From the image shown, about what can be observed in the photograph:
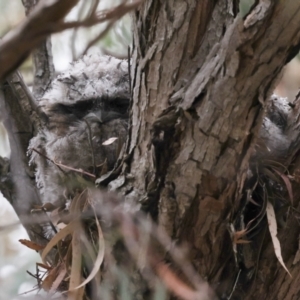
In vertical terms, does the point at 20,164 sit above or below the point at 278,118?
below

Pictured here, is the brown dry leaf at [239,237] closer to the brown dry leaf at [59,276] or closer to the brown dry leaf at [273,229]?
the brown dry leaf at [273,229]

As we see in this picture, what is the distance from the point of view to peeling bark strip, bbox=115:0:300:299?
25.8 inches

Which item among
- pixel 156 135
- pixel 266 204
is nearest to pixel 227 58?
pixel 156 135

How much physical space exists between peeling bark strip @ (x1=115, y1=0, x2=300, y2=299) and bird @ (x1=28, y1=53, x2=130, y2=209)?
9.9 inches

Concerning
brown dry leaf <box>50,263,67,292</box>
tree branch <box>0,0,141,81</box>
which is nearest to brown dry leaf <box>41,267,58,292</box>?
brown dry leaf <box>50,263,67,292</box>

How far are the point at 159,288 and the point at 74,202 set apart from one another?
0.22 metres

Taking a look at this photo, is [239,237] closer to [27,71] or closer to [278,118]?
[278,118]

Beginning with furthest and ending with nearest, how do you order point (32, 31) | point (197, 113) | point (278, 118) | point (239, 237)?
point (278, 118), point (239, 237), point (197, 113), point (32, 31)

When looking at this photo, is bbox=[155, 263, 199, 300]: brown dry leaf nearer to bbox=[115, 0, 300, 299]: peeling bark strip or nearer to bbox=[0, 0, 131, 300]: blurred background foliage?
bbox=[115, 0, 300, 299]: peeling bark strip

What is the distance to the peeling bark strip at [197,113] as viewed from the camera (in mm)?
→ 655

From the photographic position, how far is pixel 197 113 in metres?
0.71

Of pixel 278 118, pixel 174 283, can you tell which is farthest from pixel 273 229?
pixel 278 118

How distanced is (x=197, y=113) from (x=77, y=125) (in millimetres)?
510

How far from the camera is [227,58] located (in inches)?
25.7
